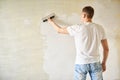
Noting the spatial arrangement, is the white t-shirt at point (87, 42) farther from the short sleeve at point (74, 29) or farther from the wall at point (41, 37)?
the wall at point (41, 37)

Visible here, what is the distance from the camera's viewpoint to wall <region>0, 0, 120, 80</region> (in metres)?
3.58

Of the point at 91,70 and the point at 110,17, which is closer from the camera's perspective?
the point at 91,70

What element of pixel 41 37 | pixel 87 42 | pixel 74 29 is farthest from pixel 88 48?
pixel 41 37

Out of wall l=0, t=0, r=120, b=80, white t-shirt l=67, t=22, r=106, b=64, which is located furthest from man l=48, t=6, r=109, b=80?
wall l=0, t=0, r=120, b=80

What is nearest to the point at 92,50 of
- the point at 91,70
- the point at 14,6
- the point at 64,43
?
the point at 91,70

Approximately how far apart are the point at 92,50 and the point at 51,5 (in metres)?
1.40

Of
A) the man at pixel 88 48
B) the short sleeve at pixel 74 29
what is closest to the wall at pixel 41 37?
the short sleeve at pixel 74 29

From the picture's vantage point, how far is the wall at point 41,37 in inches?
141

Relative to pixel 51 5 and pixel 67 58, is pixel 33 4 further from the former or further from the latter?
pixel 67 58

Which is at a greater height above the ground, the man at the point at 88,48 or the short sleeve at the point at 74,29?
the short sleeve at the point at 74,29

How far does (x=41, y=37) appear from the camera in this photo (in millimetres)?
3609

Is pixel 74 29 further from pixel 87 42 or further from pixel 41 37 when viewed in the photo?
pixel 41 37

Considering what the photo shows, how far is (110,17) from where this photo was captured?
11.9 ft

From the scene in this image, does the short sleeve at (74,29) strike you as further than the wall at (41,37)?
No
